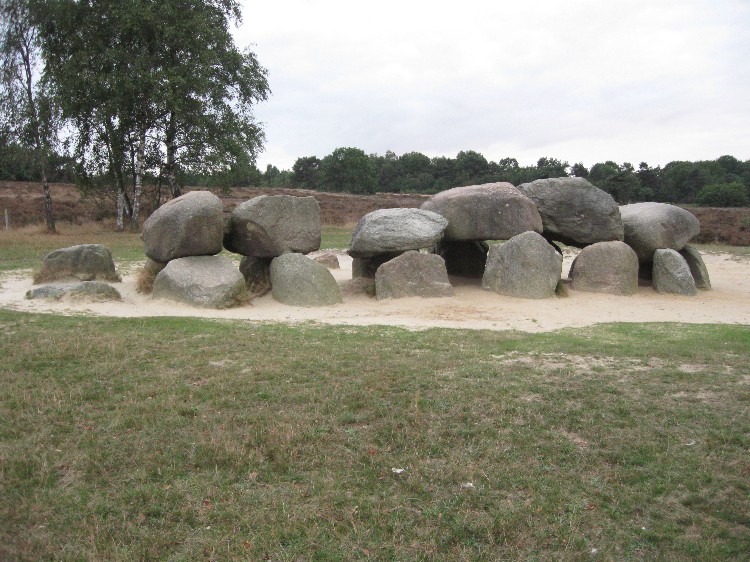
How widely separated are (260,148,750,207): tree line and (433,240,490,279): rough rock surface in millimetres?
29623

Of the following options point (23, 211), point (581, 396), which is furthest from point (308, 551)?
point (23, 211)

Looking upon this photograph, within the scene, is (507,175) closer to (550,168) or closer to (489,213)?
(550,168)

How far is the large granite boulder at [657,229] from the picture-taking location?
15.3 m

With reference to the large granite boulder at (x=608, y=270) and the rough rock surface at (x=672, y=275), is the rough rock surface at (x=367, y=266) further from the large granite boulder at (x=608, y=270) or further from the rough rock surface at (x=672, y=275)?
the rough rock surface at (x=672, y=275)

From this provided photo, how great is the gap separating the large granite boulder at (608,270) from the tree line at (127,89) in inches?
746

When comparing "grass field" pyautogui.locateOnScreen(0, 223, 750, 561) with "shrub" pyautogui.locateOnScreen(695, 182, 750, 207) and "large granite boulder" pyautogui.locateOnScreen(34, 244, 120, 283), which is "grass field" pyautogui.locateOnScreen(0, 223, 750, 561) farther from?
"shrub" pyautogui.locateOnScreen(695, 182, 750, 207)

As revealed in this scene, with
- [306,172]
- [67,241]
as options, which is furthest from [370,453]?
[306,172]

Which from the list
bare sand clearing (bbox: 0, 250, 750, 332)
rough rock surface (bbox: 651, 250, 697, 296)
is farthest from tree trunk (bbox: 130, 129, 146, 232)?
rough rock surface (bbox: 651, 250, 697, 296)

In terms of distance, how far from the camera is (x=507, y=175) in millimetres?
64000

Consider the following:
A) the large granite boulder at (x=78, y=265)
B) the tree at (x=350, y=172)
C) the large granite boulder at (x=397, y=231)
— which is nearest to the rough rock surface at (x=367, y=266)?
the large granite boulder at (x=397, y=231)

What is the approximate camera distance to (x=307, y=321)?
11.1 m

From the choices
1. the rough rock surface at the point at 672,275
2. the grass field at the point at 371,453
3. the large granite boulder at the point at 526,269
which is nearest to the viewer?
the grass field at the point at 371,453

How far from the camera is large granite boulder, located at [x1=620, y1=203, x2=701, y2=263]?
1530 cm

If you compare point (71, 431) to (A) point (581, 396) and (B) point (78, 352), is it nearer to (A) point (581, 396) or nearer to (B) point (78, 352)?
(B) point (78, 352)
